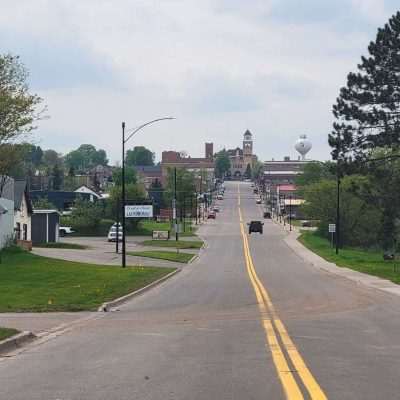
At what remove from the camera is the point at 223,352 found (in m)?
12.8

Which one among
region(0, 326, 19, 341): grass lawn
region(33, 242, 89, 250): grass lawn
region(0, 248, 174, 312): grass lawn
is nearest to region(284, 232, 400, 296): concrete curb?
region(0, 248, 174, 312): grass lawn

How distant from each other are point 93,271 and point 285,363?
2844 cm

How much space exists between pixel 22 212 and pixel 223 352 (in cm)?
5557

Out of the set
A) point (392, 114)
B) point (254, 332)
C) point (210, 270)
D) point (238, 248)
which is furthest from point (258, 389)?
point (238, 248)

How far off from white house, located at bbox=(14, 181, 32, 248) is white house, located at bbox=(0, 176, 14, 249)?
3.92ft

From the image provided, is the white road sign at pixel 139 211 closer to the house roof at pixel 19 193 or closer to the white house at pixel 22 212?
the white house at pixel 22 212

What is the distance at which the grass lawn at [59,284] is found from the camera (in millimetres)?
23806

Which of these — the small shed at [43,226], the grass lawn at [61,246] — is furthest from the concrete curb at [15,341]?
the small shed at [43,226]

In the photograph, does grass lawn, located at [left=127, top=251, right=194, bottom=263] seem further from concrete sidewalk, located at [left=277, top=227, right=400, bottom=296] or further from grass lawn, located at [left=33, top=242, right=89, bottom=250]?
concrete sidewalk, located at [left=277, top=227, right=400, bottom=296]

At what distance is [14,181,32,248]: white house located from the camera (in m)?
63.9

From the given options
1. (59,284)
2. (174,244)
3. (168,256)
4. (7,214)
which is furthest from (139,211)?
(59,284)

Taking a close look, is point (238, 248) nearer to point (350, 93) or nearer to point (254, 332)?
point (350, 93)

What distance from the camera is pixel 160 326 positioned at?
17.8 meters

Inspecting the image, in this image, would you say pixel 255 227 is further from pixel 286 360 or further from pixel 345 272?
pixel 286 360
